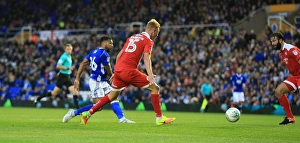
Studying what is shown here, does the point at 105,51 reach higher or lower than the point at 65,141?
higher

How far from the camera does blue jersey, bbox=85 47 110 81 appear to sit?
606 inches

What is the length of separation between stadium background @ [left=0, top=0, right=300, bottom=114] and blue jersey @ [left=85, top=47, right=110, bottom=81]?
464 inches

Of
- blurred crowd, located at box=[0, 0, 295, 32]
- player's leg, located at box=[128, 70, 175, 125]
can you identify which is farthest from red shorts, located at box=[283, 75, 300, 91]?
blurred crowd, located at box=[0, 0, 295, 32]

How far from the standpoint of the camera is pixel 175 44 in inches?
1332

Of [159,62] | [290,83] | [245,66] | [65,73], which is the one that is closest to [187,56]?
[159,62]

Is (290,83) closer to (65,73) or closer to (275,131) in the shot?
(275,131)

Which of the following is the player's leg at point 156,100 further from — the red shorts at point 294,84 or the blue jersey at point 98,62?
the red shorts at point 294,84

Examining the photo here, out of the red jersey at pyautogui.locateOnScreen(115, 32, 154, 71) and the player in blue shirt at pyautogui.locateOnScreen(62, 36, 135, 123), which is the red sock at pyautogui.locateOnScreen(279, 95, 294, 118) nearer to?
the player in blue shirt at pyautogui.locateOnScreen(62, 36, 135, 123)

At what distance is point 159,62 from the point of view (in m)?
32.5

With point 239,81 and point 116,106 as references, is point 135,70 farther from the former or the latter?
point 239,81

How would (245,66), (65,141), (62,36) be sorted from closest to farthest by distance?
(65,141) < (245,66) < (62,36)

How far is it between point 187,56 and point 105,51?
1664 centimetres

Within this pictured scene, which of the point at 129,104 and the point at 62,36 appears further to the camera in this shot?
the point at 62,36

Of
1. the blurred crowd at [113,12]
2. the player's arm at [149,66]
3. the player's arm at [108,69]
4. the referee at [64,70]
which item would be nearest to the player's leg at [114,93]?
the player's arm at [149,66]
